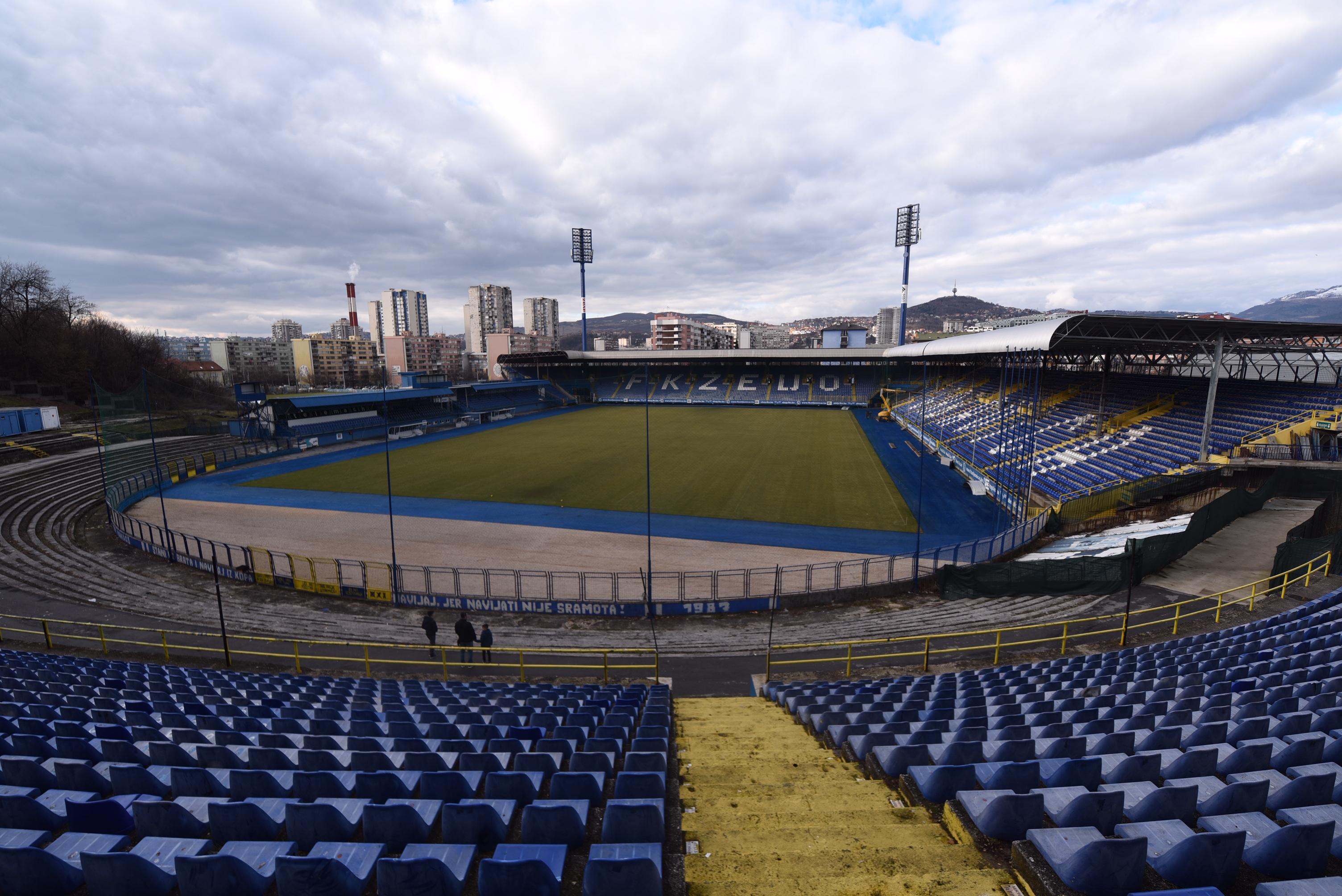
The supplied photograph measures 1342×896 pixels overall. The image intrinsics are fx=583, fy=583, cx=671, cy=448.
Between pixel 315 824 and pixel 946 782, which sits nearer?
pixel 315 824

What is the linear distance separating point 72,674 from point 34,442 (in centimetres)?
4649

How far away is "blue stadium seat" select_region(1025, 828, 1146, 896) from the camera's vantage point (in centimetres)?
319

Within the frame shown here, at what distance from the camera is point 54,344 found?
2287 inches

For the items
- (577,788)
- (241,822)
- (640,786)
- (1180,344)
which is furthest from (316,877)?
(1180,344)

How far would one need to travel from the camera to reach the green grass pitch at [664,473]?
2894cm

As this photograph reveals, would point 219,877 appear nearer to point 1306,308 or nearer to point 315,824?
point 315,824

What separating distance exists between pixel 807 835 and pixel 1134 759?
2.75 metres

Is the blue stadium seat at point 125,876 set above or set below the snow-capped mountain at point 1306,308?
below

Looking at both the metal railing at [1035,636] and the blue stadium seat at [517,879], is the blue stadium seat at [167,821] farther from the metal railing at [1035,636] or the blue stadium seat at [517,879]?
the metal railing at [1035,636]

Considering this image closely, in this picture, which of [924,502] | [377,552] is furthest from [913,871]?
[924,502]

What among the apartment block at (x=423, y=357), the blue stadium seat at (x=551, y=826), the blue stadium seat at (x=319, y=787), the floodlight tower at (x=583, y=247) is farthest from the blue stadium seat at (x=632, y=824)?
the apartment block at (x=423, y=357)

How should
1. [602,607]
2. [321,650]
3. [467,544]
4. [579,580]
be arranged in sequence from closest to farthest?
[321,650] → [602,607] → [579,580] → [467,544]

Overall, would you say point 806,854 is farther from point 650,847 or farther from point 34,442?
point 34,442

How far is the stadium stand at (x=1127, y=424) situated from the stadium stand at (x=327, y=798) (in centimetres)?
2697
